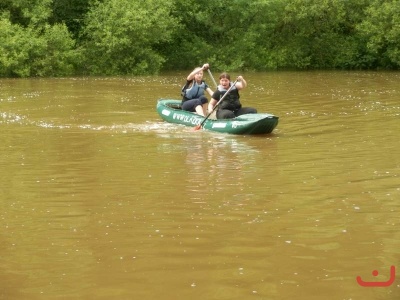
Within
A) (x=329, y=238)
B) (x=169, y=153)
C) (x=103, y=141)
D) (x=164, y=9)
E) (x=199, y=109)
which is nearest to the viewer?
(x=329, y=238)

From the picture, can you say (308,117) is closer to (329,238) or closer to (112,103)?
(112,103)

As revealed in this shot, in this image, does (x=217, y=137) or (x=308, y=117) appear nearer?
(x=217, y=137)

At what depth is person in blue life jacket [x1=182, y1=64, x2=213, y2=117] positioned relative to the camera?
15.6m

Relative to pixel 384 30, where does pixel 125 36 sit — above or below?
below

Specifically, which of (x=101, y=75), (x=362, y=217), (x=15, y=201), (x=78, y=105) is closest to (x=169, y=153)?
(x=15, y=201)

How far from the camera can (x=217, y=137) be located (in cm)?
1347

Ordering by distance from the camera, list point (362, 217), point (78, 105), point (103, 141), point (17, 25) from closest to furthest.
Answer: point (362, 217), point (103, 141), point (78, 105), point (17, 25)

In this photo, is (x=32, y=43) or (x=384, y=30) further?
(x=384, y=30)

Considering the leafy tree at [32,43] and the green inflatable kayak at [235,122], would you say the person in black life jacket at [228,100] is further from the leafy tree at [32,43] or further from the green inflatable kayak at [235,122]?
the leafy tree at [32,43]

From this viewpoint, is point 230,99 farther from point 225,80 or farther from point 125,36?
point 125,36

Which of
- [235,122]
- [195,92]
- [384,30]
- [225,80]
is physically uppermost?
[384,30]

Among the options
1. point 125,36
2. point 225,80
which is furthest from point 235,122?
point 125,36

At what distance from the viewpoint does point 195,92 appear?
15805 mm

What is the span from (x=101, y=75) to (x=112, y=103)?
1181 cm
